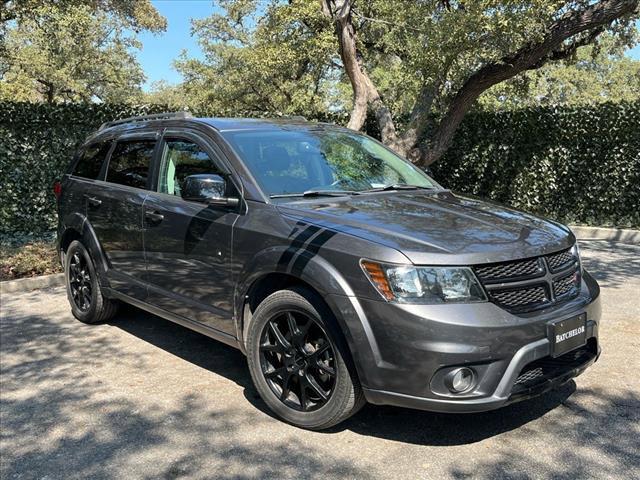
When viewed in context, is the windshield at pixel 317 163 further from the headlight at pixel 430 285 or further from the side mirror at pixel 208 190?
the headlight at pixel 430 285

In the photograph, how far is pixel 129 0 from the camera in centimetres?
1680

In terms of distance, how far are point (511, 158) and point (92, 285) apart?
28.9ft

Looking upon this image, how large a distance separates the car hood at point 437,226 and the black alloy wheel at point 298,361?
0.62m

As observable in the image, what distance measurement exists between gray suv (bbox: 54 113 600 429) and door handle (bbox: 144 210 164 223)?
16 mm

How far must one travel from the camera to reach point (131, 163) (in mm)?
5102

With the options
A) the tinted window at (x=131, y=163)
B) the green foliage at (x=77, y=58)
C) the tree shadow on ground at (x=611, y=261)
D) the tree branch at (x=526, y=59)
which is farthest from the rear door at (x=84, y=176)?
the green foliage at (x=77, y=58)

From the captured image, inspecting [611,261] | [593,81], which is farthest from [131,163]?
[593,81]

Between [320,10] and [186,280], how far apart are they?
9.46m

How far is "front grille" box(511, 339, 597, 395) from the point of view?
313cm

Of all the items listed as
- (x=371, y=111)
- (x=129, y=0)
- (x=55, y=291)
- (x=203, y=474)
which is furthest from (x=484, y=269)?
(x=129, y=0)

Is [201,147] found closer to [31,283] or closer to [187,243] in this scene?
[187,243]

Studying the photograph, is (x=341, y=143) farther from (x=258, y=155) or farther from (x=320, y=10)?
(x=320, y=10)

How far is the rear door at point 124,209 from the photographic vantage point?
476cm

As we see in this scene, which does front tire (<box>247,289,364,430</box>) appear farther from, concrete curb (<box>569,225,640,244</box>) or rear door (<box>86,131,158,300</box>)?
concrete curb (<box>569,225,640,244</box>)
